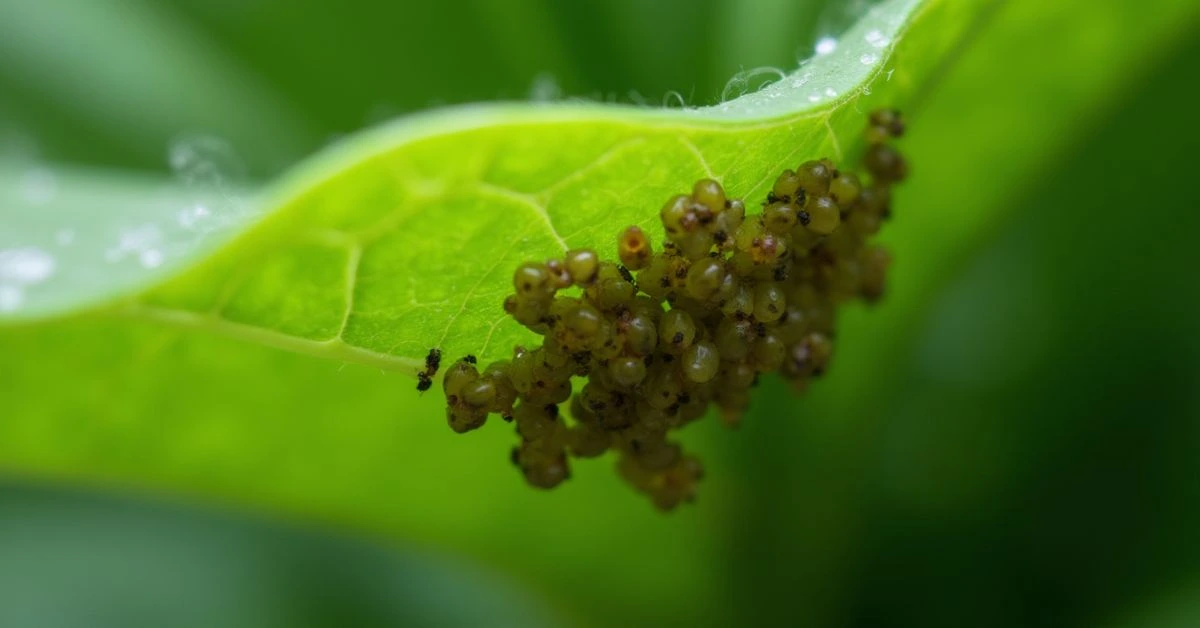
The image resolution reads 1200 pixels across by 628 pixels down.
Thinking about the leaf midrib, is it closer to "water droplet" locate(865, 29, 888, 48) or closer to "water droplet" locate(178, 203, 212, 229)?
"water droplet" locate(865, 29, 888, 48)

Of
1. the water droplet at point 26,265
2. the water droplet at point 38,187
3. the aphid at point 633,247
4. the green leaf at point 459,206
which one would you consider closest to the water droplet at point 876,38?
the green leaf at point 459,206

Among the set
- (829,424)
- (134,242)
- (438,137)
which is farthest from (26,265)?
(829,424)

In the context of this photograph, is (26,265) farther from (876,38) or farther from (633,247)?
(876,38)

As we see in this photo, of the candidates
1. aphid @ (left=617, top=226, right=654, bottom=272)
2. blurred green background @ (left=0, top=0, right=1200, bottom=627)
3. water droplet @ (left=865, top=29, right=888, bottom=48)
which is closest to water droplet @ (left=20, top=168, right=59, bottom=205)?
blurred green background @ (left=0, top=0, right=1200, bottom=627)

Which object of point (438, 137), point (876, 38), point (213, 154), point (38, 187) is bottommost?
point (438, 137)

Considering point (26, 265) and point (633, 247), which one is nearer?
point (633, 247)

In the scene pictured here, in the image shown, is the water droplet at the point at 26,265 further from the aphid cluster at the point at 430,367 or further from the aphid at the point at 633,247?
the aphid at the point at 633,247
